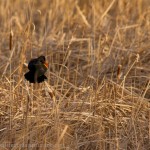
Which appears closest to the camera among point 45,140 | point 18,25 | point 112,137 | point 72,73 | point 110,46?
point 45,140

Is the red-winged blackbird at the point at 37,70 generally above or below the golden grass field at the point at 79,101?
above

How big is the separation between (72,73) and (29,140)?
1501 millimetres

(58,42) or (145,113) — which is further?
(58,42)

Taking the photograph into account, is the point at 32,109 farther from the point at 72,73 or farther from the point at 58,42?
the point at 58,42

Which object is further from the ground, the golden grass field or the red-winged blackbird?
the red-winged blackbird

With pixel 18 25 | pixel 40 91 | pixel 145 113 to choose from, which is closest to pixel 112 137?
pixel 145 113

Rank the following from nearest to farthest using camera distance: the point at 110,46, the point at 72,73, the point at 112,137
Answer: the point at 112,137 → the point at 72,73 → the point at 110,46

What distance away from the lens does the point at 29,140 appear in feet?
8.89

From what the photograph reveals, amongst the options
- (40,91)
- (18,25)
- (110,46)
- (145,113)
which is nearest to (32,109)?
(40,91)

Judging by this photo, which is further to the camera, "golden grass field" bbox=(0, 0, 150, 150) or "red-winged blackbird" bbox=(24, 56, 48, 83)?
"golden grass field" bbox=(0, 0, 150, 150)

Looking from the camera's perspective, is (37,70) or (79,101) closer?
(37,70)

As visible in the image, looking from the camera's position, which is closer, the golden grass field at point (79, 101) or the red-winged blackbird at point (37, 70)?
the red-winged blackbird at point (37, 70)

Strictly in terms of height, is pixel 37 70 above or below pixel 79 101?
above

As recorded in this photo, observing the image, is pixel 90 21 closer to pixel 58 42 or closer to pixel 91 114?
pixel 58 42
